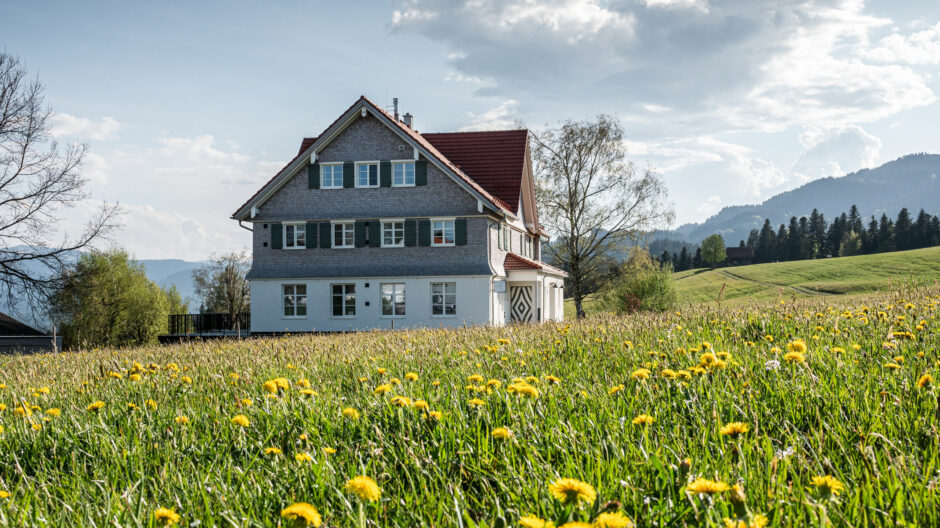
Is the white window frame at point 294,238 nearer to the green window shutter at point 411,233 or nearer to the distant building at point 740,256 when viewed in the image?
the green window shutter at point 411,233

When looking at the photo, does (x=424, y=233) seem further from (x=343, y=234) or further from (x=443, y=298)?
(x=343, y=234)

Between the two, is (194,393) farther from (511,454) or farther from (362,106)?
(362,106)

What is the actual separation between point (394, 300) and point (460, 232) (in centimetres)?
462

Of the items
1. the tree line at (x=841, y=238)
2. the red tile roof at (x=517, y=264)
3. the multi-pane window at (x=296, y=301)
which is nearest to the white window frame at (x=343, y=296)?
the multi-pane window at (x=296, y=301)

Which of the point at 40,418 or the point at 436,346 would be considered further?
the point at 436,346

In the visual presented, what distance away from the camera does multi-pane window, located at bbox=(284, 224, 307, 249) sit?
105 feet

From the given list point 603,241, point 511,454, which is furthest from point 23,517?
point 603,241

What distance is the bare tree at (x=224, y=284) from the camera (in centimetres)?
6394

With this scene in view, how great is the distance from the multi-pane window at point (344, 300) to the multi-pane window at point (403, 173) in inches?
218

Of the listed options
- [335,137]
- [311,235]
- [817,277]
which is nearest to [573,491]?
[335,137]

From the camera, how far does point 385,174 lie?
31.3 m

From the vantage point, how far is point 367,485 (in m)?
1.76

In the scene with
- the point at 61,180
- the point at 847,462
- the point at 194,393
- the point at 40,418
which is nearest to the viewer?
the point at 847,462

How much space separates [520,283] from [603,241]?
9.41 metres
